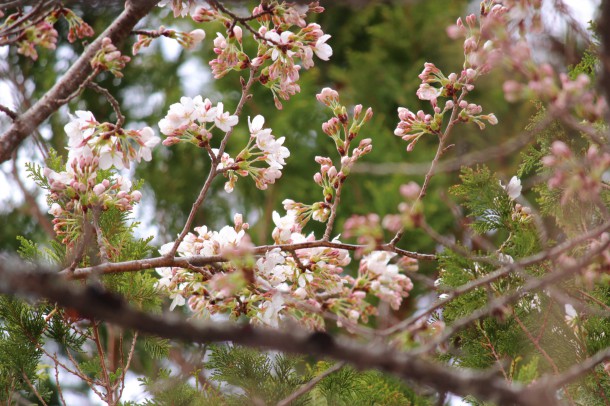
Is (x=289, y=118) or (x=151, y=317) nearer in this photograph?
(x=151, y=317)

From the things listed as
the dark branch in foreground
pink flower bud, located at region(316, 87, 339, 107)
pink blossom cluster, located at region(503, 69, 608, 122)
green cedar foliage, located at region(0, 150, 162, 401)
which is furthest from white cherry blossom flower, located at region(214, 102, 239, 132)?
the dark branch in foreground

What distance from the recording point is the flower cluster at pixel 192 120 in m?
1.56

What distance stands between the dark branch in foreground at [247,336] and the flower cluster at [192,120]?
0.84m

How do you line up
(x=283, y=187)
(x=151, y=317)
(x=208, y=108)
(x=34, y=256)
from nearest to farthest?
(x=151, y=317) < (x=208, y=108) < (x=34, y=256) < (x=283, y=187)

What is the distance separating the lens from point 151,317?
70 centimetres

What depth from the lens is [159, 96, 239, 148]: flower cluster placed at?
1560 millimetres

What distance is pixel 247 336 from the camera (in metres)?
0.74

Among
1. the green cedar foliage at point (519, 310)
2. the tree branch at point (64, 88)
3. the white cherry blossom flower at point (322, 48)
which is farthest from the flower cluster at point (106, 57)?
the green cedar foliage at point (519, 310)

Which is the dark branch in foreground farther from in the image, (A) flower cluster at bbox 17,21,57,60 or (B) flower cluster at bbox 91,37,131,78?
(A) flower cluster at bbox 17,21,57,60

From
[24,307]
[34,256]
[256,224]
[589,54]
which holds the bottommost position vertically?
[24,307]

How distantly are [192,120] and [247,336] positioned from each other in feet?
2.96

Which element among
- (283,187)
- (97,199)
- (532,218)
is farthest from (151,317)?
(283,187)

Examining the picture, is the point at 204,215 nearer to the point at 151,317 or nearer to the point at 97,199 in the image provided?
the point at 97,199

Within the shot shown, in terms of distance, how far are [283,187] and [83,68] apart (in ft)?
10.6
